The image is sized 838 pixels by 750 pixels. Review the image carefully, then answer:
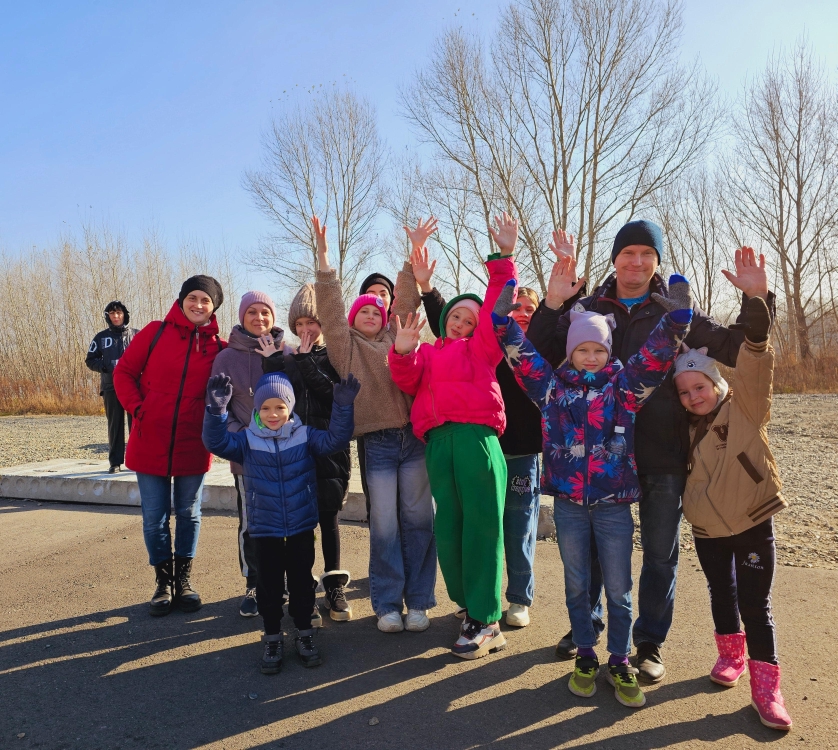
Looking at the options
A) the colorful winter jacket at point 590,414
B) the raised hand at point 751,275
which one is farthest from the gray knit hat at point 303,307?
the raised hand at point 751,275

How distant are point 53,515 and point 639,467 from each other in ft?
20.2

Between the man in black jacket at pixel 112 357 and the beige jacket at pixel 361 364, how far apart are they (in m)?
5.43

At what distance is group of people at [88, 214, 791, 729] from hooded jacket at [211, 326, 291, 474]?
1 cm

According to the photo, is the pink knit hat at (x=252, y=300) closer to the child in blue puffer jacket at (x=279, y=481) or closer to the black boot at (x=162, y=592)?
the child in blue puffer jacket at (x=279, y=481)

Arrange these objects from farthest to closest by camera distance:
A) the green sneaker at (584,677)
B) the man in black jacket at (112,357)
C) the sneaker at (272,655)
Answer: the man in black jacket at (112,357), the sneaker at (272,655), the green sneaker at (584,677)

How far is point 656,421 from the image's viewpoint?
9.69 feet

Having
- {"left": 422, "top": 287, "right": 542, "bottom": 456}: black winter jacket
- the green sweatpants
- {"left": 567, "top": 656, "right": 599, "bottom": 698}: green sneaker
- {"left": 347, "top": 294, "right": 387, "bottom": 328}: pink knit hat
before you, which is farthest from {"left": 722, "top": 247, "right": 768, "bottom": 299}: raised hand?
{"left": 347, "top": 294, "right": 387, "bottom": 328}: pink knit hat

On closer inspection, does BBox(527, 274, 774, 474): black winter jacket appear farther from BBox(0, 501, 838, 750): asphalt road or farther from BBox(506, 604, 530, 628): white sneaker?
BBox(506, 604, 530, 628): white sneaker

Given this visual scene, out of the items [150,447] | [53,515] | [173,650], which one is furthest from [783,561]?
[53,515]

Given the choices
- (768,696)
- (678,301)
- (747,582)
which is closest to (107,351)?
(678,301)

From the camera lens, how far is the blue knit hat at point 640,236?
10.0ft

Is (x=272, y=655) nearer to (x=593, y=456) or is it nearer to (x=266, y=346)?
(x=266, y=346)

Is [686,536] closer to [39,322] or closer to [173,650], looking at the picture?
[173,650]

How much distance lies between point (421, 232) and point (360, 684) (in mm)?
2634
